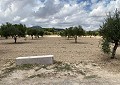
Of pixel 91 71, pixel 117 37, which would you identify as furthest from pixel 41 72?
pixel 117 37

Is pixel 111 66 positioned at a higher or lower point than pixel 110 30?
lower

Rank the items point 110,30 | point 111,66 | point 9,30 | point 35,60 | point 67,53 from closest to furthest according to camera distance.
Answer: point 111,66 → point 35,60 → point 110,30 → point 67,53 → point 9,30

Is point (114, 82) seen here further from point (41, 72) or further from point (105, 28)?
point (105, 28)

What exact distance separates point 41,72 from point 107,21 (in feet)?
27.7

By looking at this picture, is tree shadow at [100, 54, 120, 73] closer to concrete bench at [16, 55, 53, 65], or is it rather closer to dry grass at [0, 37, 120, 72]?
dry grass at [0, 37, 120, 72]

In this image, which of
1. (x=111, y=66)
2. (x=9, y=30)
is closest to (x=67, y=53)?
(x=111, y=66)

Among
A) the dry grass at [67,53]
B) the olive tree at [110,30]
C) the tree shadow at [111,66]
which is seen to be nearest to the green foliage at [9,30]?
the dry grass at [67,53]

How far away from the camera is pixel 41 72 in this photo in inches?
572

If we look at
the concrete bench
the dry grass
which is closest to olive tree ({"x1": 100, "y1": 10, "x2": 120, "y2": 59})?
the dry grass

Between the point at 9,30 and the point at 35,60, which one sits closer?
the point at 35,60

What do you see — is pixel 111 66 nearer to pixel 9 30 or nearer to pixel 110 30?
pixel 110 30

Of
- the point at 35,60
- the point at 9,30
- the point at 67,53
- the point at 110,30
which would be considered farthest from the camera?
the point at 9,30

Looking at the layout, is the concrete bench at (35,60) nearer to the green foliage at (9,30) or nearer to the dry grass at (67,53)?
the dry grass at (67,53)

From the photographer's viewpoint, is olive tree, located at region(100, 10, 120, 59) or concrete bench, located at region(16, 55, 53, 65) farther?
olive tree, located at region(100, 10, 120, 59)
